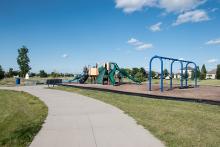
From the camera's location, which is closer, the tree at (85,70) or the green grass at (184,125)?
the green grass at (184,125)

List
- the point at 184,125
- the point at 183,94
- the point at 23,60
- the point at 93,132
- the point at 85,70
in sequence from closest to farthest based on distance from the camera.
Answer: the point at 93,132
the point at 184,125
the point at 183,94
the point at 85,70
the point at 23,60

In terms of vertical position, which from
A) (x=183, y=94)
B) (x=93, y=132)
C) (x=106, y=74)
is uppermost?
(x=106, y=74)

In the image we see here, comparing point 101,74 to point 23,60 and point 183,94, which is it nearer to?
point 183,94

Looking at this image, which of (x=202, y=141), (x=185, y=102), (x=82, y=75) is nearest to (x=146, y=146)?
(x=202, y=141)

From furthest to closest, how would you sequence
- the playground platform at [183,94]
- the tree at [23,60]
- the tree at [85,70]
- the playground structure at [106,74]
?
the tree at [23,60]
the tree at [85,70]
the playground structure at [106,74]
the playground platform at [183,94]

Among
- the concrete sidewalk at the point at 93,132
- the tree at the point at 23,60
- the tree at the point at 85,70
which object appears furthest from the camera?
the tree at the point at 23,60

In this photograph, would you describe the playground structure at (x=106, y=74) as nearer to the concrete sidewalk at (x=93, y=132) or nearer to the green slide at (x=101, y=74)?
the green slide at (x=101, y=74)

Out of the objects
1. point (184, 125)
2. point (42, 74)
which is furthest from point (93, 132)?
point (42, 74)

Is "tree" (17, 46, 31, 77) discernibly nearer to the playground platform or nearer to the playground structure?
the playground structure

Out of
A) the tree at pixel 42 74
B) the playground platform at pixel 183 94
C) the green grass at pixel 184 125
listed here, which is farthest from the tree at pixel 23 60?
the green grass at pixel 184 125

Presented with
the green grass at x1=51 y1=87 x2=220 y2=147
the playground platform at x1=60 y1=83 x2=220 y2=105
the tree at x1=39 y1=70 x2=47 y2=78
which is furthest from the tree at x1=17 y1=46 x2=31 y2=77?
the green grass at x1=51 y1=87 x2=220 y2=147

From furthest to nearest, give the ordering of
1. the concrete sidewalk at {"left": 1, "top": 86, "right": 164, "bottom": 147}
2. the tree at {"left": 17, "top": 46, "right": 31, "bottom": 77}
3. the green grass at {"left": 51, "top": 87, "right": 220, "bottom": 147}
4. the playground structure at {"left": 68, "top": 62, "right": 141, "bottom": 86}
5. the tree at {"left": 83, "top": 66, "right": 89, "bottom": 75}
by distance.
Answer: the tree at {"left": 17, "top": 46, "right": 31, "bottom": 77} → the tree at {"left": 83, "top": 66, "right": 89, "bottom": 75} → the playground structure at {"left": 68, "top": 62, "right": 141, "bottom": 86} → the green grass at {"left": 51, "top": 87, "right": 220, "bottom": 147} → the concrete sidewalk at {"left": 1, "top": 86, "right": 164, "bottom": 147}

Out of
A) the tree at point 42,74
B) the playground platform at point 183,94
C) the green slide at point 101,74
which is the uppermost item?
the tree at point 42,74

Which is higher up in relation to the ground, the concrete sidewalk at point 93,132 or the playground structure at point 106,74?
the playground structure at point 106,74
